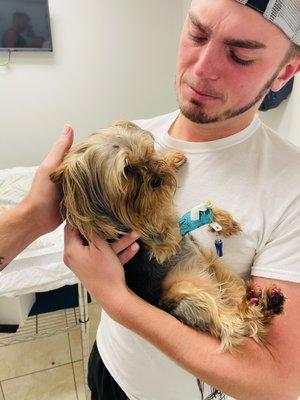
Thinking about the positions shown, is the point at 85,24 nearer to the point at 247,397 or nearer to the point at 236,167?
the point at 236,167

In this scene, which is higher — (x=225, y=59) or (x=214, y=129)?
(x=225, y=59)

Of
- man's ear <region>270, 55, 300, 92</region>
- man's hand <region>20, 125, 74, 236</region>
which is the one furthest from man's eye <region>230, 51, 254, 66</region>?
man's hand <region>20, 125, 74, 236</region>

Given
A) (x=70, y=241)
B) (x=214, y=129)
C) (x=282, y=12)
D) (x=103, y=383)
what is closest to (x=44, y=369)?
(x=103, y=383)

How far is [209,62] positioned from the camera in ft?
2.83

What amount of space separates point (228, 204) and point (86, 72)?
3.20m

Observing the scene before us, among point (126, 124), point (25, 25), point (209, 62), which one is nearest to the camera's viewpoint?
point (209, 62)

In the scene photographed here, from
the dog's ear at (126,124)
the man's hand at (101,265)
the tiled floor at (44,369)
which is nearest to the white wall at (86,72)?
the tiled floor at (44,369)

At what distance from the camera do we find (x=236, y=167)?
93 cm

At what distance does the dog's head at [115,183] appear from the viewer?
0.99 m

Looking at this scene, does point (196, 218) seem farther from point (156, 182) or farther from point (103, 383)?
point (103, 383)

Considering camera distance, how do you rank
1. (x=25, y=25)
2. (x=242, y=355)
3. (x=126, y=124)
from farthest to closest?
(x=25, y=25) < (x=126, y=124) < (x=242, y=355)

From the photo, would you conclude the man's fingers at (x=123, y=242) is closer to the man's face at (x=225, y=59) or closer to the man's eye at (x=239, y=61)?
the man's face at (x=225, y=59)

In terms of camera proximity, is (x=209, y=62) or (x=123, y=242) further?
(x=123, y=242)

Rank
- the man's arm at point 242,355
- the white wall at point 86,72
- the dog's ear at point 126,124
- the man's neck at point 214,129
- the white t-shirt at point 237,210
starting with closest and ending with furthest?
the man's arm at point 242,355, the white t-shirt at point 237,210, the man's neck at point 214,129, the dog's ear at point 126,124, the white wall at point 86,72
